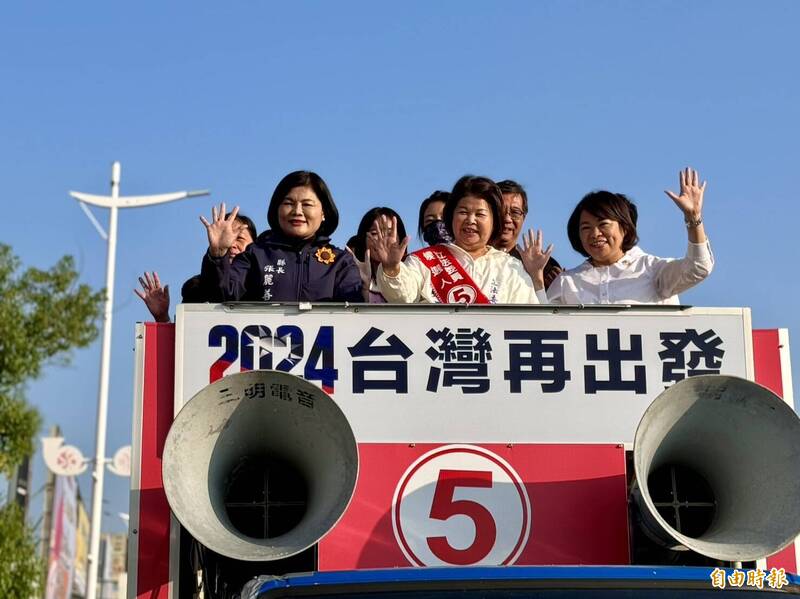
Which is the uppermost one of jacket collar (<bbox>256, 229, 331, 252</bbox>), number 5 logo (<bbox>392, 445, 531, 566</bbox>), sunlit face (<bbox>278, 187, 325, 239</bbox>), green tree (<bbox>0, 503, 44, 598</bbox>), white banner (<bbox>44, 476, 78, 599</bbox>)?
sunlit face (<bbox>278, 187, 325, 239</bbox>)

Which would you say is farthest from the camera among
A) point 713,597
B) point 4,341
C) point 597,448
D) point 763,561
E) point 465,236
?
point 4,341

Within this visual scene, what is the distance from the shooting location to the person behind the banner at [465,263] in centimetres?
557

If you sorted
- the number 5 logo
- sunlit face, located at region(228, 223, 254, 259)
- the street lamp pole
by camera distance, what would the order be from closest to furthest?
the number 5 logo → sunlit face, located at region(228, 223, 254, 259) → the street lamp pole

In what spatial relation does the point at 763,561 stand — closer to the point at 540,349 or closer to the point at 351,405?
the point at 540,349

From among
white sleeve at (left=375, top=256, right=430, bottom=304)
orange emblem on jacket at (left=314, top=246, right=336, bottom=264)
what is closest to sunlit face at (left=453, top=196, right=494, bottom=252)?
white sleeve at (left=375, top=256, right=430, bottom=304)

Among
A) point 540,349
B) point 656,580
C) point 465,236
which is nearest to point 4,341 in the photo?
point 465,236

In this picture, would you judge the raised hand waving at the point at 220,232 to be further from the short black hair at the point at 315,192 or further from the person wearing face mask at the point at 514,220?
the person wearing face mask at the point at 514,220

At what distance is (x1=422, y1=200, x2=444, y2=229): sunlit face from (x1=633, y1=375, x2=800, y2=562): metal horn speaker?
310cm

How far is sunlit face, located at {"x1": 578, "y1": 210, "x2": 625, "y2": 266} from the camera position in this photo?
6117 millimetres

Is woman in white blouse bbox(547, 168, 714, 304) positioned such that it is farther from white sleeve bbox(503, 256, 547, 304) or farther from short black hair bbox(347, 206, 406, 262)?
short black hair bbox(347, 206, 406, 262)

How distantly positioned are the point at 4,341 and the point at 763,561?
12.8 metres

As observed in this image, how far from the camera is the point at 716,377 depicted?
4.72m

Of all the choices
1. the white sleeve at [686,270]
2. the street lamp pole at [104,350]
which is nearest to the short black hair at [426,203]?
the white sleeve at [686,270]

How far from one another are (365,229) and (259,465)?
289 centimetres
